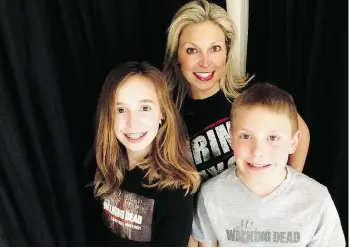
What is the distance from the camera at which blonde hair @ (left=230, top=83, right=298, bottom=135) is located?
1.17 meters

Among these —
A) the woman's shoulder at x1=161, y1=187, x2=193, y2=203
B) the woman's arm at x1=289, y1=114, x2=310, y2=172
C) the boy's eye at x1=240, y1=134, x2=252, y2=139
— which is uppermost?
the boy's eye at x1=240, y1=134, x2=252, y2=139

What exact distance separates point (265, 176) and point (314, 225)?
197mm

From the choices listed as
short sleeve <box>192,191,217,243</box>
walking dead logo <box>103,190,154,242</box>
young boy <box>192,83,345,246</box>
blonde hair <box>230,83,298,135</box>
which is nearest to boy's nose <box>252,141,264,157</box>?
young boy <box>192,83,345,246</box>

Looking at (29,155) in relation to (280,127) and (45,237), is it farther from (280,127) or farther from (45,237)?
(280,127)

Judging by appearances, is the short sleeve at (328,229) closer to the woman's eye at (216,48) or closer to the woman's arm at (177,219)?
the woman's arm at (177,219)

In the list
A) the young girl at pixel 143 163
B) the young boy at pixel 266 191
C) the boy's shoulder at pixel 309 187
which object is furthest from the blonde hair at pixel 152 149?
the boy's shoulder at pixel 309 187

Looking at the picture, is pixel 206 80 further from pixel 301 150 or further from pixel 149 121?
pixel 301 150

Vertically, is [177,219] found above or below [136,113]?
below

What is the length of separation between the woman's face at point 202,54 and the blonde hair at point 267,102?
0.13 metres

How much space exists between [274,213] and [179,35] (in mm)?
600

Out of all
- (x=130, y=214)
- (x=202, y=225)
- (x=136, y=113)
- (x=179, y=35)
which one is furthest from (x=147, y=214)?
(x=179, y=35)

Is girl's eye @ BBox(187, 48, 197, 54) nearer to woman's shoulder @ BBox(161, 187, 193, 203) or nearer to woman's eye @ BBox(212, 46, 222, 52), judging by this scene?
woman's eye @ BBox(212, 46, 222, 52)

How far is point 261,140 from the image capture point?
115 cm

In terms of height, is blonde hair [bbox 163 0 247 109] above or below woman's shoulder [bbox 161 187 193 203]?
above
